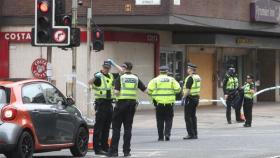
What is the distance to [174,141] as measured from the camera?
707 inches

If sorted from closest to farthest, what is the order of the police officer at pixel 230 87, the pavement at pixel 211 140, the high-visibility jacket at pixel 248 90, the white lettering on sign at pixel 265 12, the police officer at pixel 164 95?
the pavement at pixel 211 140
the police officer at pixel 164 95
the high-visibility jacket at pixel 248 90
the police officer at pixel 230 87
the white lettering on sign at pixel 265 12

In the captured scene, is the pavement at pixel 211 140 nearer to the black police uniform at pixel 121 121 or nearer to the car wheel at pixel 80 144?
the car wheel at pixel 80 144

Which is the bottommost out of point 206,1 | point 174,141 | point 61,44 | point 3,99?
point 174,141

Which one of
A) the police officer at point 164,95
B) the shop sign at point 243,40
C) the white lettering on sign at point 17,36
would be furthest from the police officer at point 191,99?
the shop sign at point 243,40

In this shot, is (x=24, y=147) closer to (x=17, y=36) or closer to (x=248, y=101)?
(x=248, y=101)

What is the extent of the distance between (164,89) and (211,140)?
67.7 inches

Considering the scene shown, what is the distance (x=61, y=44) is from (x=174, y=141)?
373cm

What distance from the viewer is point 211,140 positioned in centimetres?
1803

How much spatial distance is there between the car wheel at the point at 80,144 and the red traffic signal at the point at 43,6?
151 inches

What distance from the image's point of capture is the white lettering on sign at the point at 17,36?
1169 inches

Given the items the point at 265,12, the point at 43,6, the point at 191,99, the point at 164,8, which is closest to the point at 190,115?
the point at 191,99

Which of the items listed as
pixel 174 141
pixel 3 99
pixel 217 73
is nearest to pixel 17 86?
pixel 3 99

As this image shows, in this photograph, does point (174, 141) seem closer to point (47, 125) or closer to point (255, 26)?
point (47, 125)

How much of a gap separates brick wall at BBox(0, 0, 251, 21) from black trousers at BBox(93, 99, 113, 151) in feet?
46.0
